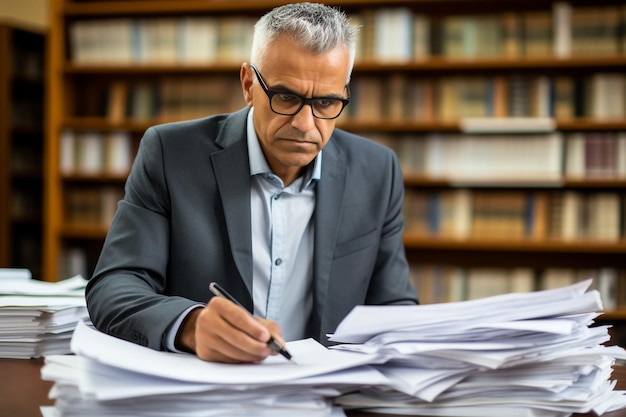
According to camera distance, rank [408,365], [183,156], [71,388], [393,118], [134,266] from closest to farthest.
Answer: [71,388] → [408,365] → [134,266] → [183,156] → [393,118]

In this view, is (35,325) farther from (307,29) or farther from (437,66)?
(437,66)

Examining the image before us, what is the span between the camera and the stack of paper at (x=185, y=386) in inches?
33.0

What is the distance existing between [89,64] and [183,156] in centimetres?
301

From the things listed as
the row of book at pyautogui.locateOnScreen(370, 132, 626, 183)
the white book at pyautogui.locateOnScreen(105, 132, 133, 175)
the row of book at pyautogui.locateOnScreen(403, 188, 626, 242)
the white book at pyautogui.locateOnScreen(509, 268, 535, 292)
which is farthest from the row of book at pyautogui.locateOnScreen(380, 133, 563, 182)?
the white book at pyautogui.locateOnScreen(105, 132, 133, 175)

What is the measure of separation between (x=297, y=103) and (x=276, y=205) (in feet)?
0.93

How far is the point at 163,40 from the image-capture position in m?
4.26

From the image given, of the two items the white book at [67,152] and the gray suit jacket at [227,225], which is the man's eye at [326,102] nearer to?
the gray suit jacket at [227,225]

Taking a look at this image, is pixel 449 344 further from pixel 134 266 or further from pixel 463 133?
pixel 463 133

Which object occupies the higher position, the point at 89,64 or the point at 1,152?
the point at 89,64

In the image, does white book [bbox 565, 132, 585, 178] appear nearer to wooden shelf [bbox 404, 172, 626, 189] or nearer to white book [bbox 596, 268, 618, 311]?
wooden shelf [bbox 404, 172, 626, 189]

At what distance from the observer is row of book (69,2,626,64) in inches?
149

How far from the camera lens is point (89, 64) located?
4.34 meters

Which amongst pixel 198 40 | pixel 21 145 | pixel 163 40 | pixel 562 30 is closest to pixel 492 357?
pixel 562 30

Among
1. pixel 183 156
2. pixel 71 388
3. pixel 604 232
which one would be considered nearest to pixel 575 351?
pixel 71 388
